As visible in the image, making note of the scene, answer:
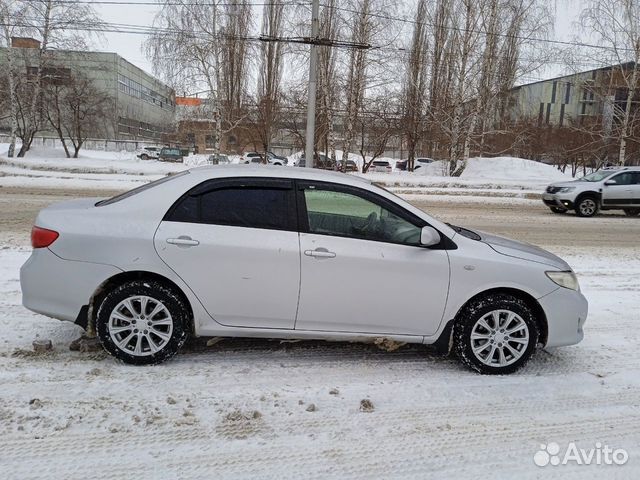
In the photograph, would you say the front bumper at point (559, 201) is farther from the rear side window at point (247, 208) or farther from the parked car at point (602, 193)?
the rear side window at point (247, 208)

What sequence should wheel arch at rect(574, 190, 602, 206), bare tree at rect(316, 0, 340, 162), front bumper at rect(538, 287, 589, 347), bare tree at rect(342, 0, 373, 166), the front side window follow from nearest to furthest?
1. front bumper at rect(538, 287, 589, 347)
2. wheel arch at rect(574, 190, 602, 206)
3. the front side window
4. bare tree at rect(342, 0, 373, 166)
5. bare tree at rect(316, 0, 340, 162)

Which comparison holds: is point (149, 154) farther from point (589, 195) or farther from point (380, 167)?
point (589, 195)

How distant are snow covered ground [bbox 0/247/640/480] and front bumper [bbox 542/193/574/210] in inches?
481

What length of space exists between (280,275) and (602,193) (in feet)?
49.4

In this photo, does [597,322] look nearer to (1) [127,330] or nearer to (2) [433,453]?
(2) [433,453]

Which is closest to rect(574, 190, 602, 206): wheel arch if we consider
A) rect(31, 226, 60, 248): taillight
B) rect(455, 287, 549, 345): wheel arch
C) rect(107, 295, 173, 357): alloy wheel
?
rect(455, 287, 549, 345): wheel arch

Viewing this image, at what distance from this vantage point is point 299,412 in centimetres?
330

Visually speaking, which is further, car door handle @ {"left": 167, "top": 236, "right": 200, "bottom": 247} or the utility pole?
the utility pole

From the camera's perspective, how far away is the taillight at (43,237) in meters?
3.76

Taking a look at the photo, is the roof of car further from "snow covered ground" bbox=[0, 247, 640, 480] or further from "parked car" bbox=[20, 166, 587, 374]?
"snow covered ground" bbox=[0, 247, 640, 480]

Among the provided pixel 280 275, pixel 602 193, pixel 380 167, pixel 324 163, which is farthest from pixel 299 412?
pixel 380 167

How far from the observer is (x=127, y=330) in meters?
3.75

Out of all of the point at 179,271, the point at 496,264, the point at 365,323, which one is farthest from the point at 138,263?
the point at 496,264

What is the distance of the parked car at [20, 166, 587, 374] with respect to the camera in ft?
12.2
